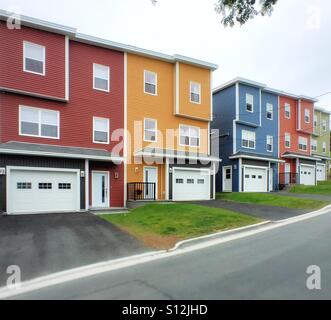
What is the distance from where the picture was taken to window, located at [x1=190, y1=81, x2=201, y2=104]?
66.3ft

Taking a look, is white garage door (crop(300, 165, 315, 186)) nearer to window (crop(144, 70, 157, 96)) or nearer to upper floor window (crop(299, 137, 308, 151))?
upper floor window (crop(299, 137, 308, 151))

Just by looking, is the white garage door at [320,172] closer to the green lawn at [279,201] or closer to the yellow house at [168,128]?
the green lawn at [279,201]

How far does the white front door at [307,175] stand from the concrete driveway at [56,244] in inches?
906

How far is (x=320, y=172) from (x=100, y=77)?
26.8 m

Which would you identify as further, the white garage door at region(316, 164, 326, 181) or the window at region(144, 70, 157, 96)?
the white garage door at region(316, 164, 326, 181)

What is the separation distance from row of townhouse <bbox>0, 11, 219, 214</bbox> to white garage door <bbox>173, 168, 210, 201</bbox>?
7 cm

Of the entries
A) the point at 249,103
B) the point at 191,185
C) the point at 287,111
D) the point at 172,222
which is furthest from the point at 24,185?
the point at 287,111

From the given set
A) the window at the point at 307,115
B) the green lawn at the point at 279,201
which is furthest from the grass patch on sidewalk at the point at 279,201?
the window at the point at 307,115

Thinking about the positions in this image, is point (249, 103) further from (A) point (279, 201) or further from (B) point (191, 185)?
(A) point (279, 201)

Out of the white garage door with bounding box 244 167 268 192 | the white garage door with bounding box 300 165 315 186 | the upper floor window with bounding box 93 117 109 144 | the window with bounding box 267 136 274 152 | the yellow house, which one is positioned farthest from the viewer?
the white garage door with bounding box 300 165 315 186

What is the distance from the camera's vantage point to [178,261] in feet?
22.7

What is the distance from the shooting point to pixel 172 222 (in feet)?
37.9

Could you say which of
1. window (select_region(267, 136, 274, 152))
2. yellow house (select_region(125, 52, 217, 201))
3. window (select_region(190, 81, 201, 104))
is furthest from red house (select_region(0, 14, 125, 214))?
window (select_region(267, 136, 274, 152))

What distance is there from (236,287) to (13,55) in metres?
15.2
